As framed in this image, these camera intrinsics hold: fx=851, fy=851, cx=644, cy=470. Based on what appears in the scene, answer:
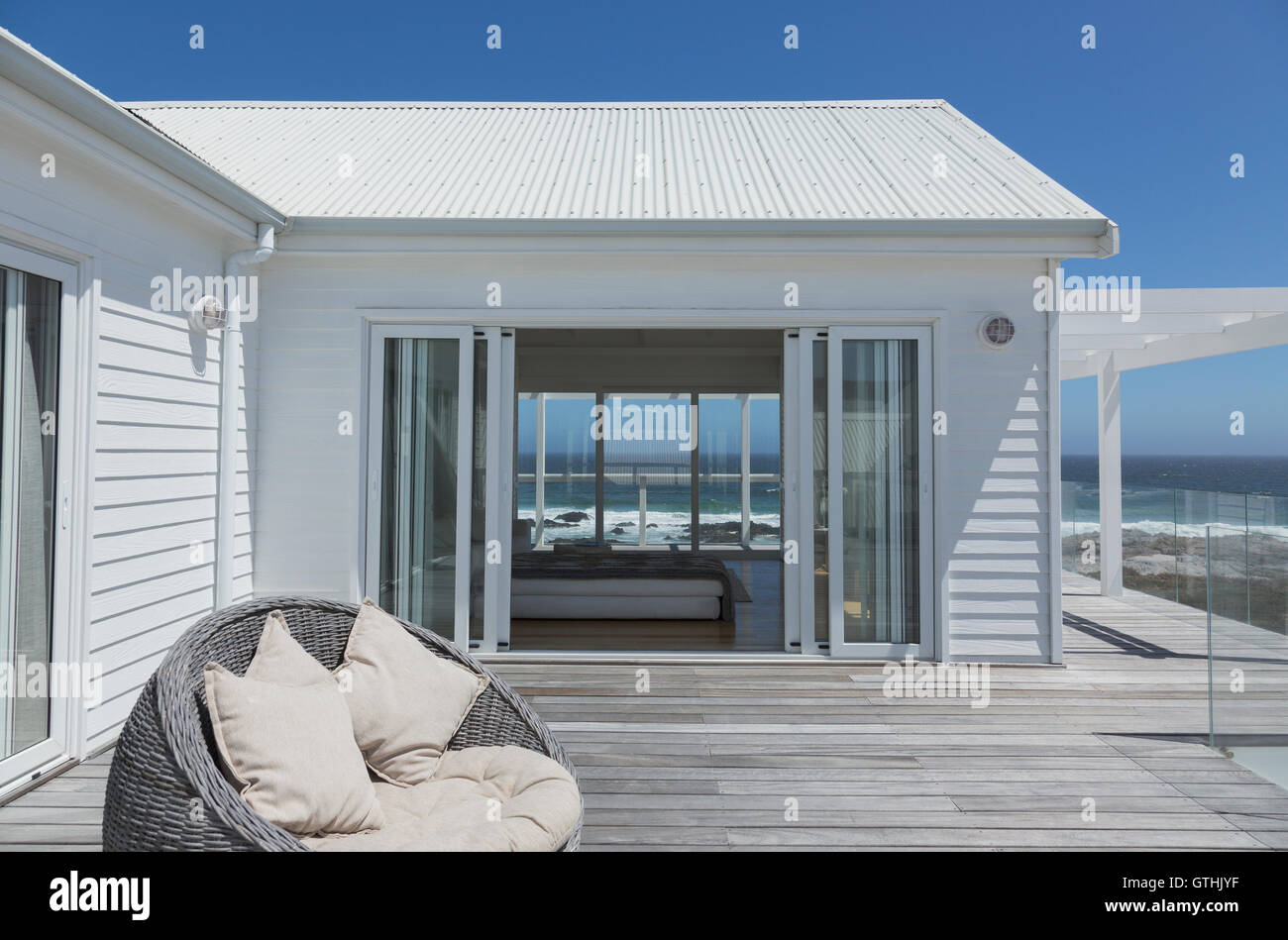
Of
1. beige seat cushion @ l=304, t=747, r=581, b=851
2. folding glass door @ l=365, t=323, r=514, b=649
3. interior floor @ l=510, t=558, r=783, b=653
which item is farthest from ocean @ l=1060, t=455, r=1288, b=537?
folding glass door @ l=365, t=323, r=514, b=649

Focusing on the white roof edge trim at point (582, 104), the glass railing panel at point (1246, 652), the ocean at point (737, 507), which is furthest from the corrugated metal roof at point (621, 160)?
the glass railing panel at point (1246, 652)

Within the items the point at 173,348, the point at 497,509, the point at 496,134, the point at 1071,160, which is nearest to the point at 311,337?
the point at 173,348

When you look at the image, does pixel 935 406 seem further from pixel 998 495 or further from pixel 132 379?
pixel 132 379

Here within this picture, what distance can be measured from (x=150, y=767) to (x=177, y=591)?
2.68m

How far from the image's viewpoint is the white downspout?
459 centimetres

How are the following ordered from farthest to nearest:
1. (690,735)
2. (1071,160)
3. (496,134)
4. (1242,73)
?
1. (1071,160)
2. (1242,73)
3. (496,134)
4. (690,735)

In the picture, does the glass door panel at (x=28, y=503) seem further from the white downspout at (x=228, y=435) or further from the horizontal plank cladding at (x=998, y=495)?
the horizontal plank cladding at (x=998, y=495)

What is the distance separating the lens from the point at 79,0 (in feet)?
26.7

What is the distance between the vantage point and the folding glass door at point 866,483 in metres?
5.10

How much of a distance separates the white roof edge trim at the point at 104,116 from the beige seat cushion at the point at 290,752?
199cm

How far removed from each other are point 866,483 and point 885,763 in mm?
2059

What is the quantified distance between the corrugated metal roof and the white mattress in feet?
9.38

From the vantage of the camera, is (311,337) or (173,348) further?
(311,337)

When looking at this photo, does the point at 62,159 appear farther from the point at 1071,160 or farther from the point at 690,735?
the point at 1071,160
